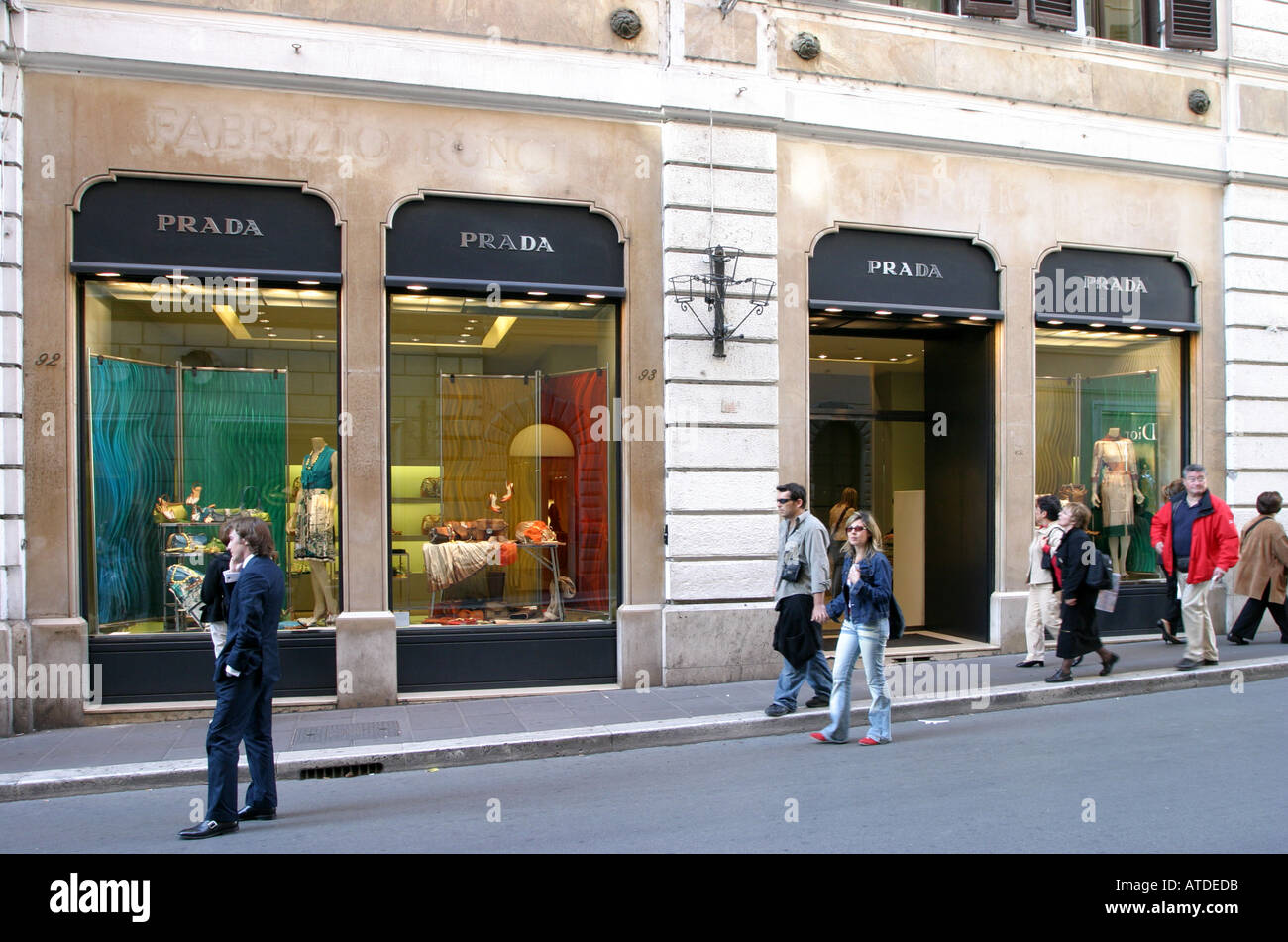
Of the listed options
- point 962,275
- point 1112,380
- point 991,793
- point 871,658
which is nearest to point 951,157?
point 962,275

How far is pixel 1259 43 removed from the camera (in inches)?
516

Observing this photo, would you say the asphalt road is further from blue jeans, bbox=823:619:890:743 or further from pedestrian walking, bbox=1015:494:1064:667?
pedestrian walking, bbox=1015:494:1064:667

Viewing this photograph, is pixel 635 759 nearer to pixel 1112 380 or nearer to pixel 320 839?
pixel 320 839

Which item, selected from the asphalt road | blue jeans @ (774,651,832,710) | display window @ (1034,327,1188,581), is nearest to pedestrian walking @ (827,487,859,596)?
display window @ (1034,327,1188,581)

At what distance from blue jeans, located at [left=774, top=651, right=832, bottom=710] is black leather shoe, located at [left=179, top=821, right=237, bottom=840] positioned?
451 centimetres

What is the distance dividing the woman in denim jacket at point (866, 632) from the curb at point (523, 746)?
28.8 inches

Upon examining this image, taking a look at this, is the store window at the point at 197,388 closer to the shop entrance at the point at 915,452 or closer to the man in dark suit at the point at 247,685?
the man in dark suit at the point at 247,685

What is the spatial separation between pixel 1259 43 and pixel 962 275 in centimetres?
544

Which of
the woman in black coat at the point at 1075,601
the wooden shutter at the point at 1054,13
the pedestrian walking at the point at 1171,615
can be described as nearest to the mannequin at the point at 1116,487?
the pedestrian walking at the point at 1171,615

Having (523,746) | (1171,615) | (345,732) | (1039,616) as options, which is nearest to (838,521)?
(1039,616)

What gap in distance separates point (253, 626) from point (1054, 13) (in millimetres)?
11354

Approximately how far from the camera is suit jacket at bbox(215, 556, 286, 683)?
6133 mm

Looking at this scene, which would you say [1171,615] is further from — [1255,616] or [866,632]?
[866,632]

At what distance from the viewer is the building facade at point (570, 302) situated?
30.5 ft
